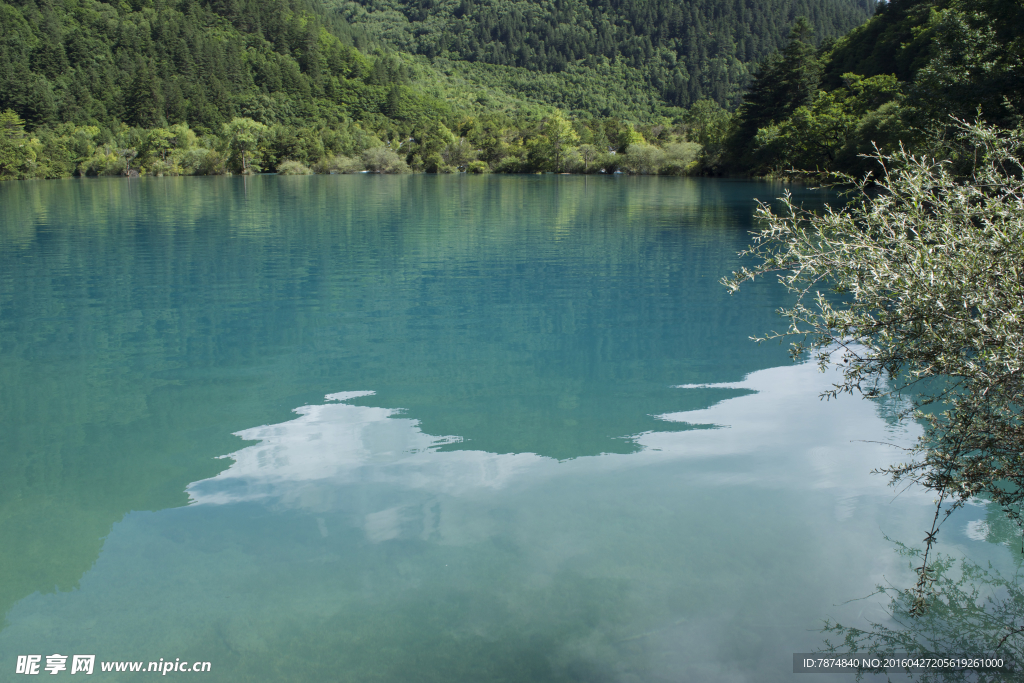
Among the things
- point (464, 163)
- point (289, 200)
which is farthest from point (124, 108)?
point (289, 200)

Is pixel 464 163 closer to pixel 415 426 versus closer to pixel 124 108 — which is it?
pixel 124 108

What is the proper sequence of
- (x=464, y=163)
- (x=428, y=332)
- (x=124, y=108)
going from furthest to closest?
(x=464, y=163) → (x=124, y=108) → (x=428, y=332)

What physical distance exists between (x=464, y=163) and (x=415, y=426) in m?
133

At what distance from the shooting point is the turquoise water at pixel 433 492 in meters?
5.21

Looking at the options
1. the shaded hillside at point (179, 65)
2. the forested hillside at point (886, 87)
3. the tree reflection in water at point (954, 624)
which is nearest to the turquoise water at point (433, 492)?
the tree reflection in water at point (954, 624)

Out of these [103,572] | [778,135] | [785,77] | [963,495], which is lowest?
[103,572]

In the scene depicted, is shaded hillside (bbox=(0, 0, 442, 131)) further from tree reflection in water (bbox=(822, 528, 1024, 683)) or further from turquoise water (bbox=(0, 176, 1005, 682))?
tree reflection in water (bbox=(822, 528, 1024, 683))

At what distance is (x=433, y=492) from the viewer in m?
7.35

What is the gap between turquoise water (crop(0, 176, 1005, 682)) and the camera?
17.1ft

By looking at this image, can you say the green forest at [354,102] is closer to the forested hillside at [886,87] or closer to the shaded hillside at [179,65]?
the forested hillside at [886,87]

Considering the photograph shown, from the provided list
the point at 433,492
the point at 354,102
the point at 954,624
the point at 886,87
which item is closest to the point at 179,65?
the point at 354,102

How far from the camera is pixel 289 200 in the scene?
52250 millimetres

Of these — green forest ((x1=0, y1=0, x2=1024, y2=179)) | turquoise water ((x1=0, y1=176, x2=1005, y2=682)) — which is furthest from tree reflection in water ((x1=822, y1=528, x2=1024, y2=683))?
green forest ((x1=0, y1=0, x2=1024, y2=179))

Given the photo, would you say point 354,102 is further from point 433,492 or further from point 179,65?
point 433,492
